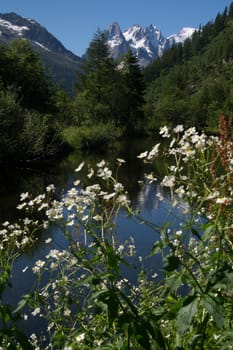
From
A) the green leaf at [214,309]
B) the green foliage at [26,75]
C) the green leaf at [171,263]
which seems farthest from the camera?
the green foliage at [26,75]

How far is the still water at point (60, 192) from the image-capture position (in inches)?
363

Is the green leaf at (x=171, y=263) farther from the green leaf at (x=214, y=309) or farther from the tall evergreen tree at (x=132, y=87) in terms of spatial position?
the tall evergreen tree at (x=132, y=87)

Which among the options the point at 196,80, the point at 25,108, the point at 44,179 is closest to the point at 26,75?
the point at 25,108

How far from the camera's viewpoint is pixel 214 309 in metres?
1.79

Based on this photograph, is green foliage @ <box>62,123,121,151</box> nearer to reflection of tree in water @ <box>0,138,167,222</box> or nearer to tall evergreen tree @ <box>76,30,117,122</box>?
reflection of tree in water @ <box>0,138,167,222</box>

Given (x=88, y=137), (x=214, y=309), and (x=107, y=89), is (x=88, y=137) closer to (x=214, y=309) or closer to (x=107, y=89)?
(x=107, y=89)

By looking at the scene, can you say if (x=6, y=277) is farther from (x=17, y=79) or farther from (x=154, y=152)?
(x=17, y=79)

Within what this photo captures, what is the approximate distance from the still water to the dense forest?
6.08 feet

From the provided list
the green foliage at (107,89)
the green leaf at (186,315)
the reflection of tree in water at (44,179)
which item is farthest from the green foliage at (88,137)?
the green leaf at (186,315)

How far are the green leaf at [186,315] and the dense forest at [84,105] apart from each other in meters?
6.16

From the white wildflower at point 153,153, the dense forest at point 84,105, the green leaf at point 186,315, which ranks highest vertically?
the dense forest at point 84,105

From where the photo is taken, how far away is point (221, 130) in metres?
2.36

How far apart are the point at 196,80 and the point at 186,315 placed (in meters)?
153

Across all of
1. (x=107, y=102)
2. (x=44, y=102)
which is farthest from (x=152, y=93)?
(x=44, y=102)
